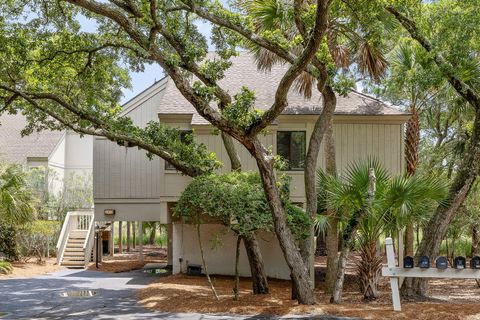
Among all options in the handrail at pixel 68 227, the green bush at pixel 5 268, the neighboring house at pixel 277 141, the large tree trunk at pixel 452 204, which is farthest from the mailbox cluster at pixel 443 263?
the handrail at pixel 68 227

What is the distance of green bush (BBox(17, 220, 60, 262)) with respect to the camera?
20.9m

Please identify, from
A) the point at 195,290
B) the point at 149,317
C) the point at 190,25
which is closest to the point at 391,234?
the point at 195,290

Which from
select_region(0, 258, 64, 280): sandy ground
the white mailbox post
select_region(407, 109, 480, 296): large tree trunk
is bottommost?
select_region(0, 258, 64, 280): sandy ground

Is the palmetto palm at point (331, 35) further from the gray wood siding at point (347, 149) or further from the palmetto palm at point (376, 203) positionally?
the palmetto palm at point (376, 203)

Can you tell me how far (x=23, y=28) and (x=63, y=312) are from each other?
6.47m

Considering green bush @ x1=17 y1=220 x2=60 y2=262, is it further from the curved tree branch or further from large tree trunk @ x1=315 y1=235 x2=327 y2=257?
the curved tree branch

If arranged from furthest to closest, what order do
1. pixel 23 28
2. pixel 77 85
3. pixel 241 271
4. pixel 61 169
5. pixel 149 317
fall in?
pixel 61 169, pixel 241 271, pixel 77 85, pixel 23 28, pixel 149 317

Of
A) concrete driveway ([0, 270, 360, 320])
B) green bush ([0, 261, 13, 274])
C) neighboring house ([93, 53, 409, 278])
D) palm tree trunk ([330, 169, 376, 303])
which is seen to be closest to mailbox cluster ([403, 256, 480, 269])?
palm tree trunk ([330, 169, 376, 303])

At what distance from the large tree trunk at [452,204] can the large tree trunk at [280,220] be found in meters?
3.14

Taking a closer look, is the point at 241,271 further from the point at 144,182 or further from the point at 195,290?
the point at 144,182

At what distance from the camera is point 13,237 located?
2114cm

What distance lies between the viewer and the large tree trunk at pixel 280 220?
11.0 m

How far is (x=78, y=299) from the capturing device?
1258 cm

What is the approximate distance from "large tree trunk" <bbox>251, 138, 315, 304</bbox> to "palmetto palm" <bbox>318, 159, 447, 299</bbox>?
1471 mm
